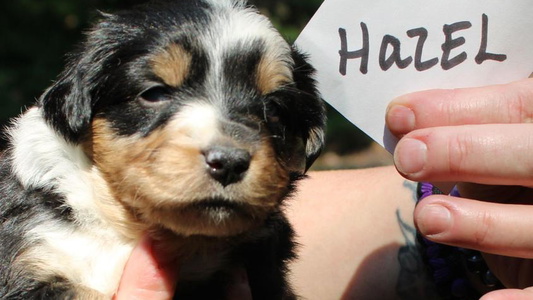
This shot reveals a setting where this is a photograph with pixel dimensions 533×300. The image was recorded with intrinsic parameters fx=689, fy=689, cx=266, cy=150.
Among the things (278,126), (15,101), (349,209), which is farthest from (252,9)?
(15,101)

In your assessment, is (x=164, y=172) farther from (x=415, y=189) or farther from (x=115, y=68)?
(x=415, y=189)

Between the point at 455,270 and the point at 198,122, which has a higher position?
the point at 198,122

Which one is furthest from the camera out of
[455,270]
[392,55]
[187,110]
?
[455,270]

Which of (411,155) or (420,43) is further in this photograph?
(420,43)

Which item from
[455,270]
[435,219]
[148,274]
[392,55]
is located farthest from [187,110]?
[455,270]

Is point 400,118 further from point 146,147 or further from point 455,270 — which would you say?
point 455,270

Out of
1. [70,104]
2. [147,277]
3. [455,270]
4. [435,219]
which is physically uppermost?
[435,219]
